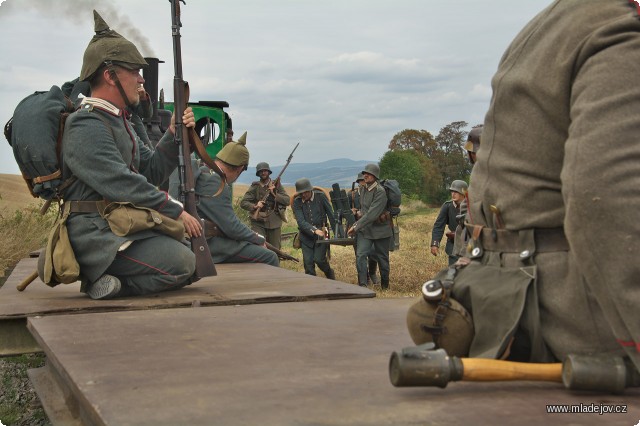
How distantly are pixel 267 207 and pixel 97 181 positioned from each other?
38.0 ft

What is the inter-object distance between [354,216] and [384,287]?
2.17 m

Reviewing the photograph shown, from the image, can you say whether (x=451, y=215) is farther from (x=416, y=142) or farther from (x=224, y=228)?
(x=416, y=142)

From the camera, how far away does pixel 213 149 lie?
17391 millimetres

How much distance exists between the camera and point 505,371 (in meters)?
2.48

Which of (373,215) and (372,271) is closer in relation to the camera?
(373,215)

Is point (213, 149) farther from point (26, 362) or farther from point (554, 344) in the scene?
point (554, 344)

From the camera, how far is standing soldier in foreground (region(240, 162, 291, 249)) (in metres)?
16.7

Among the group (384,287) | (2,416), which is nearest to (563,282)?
(2,416)

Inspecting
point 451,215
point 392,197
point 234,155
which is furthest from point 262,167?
point 234,155

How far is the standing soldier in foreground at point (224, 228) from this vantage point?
8.68 meters

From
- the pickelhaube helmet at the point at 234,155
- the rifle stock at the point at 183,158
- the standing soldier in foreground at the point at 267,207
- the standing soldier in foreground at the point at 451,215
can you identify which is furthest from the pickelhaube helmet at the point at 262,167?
the rifle stock at the point at 183,158

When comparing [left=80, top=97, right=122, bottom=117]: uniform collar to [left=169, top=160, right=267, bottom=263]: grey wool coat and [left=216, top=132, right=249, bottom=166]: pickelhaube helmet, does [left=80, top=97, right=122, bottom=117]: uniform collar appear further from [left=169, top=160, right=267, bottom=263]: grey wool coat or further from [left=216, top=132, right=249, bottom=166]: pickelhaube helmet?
[left=216, top=132, right=249, bottom=166]: pickelhaube helmet

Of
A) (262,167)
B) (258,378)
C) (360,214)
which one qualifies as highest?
(258,378)

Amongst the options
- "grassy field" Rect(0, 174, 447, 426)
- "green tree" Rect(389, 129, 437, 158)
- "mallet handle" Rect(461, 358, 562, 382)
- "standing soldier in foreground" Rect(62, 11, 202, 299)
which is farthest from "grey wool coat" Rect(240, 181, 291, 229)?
"green tree" Rect(389, 129, 437, 158)
